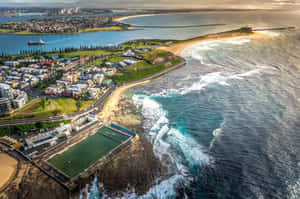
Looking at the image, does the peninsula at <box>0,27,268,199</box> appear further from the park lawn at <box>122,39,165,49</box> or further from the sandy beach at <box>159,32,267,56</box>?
the sandy beach at <box>159,32,267,56</box>

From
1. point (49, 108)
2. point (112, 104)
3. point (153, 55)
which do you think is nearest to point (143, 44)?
point (153, 55)

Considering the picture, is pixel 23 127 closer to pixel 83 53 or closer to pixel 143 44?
pixel 83 53

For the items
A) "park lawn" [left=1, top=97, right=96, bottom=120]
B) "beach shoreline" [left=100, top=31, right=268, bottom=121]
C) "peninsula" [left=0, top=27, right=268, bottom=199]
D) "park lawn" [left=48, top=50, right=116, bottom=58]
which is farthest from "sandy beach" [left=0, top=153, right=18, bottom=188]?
"park lawn" [left=48, top=50, right=116, bottom=58]

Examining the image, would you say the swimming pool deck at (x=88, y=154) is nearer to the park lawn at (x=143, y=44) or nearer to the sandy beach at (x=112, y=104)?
the sandy beach at (x=112, y=104)

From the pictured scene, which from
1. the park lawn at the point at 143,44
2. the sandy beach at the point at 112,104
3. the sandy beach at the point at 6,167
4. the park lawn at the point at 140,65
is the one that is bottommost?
the sandy beach at the point at 6,167

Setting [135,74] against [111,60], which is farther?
[111,60]

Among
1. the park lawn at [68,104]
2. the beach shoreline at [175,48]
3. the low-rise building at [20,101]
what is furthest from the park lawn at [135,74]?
the low-rise building at [20,101]
